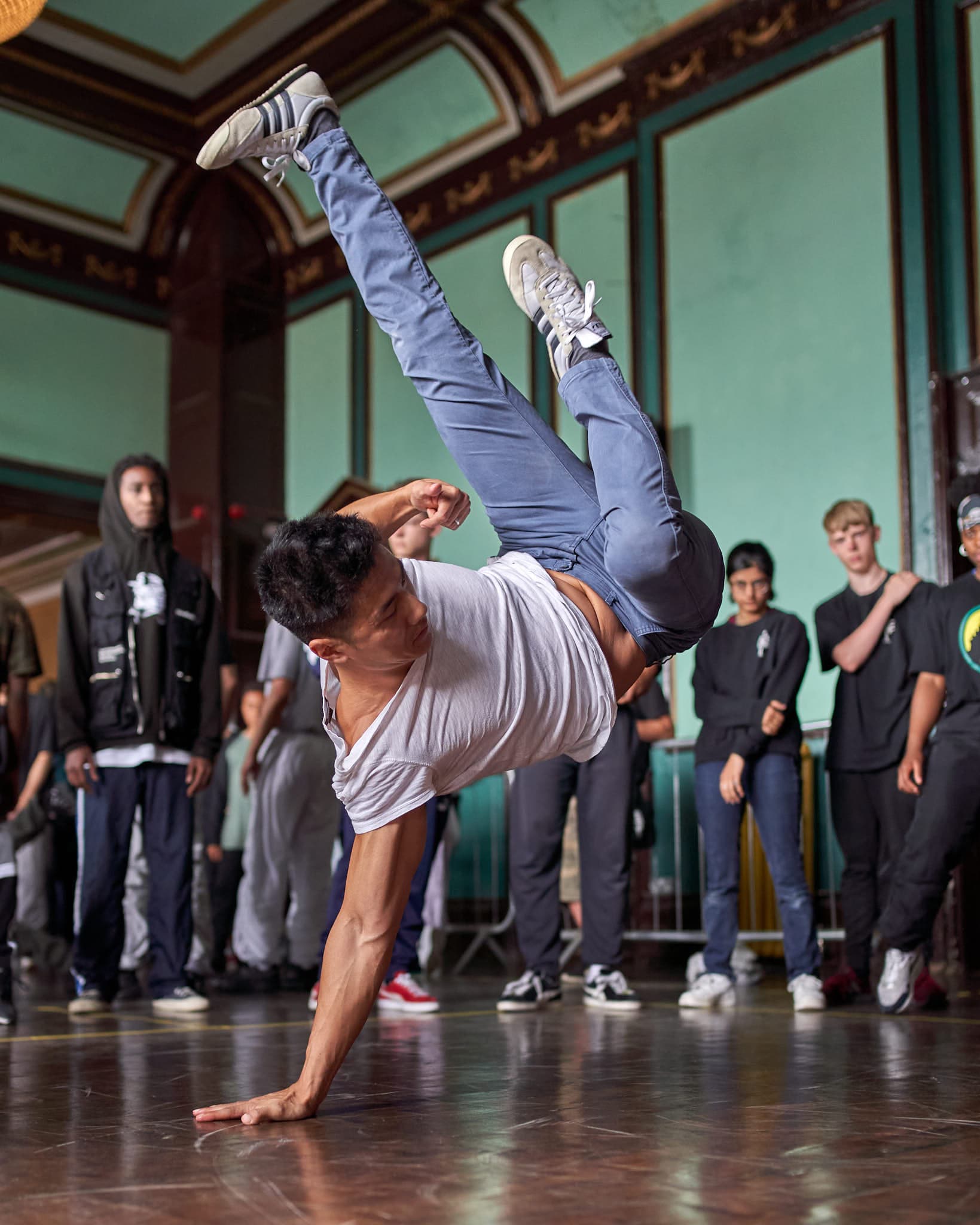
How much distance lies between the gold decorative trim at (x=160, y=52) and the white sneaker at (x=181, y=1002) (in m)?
5.72

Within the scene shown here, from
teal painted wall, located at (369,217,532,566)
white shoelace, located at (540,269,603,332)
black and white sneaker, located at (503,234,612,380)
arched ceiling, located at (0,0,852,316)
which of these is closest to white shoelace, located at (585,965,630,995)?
black and white sneaker, located at (503,234,612,380)

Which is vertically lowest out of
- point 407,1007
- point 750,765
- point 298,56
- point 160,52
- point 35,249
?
point 407,1007

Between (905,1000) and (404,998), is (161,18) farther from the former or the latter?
(905,1000)

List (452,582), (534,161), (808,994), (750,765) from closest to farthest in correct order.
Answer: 1. (452,582)
2. (808,994)
3. (750,765)
4. (534,161)

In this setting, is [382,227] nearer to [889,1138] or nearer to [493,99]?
[889,1138]

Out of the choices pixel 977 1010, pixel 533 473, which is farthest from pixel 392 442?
pixel 533 473

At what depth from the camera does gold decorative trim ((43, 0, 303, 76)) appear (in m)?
7.32

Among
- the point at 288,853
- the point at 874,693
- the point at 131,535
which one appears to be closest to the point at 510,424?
the point at 131,535

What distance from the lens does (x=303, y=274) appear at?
866 cm

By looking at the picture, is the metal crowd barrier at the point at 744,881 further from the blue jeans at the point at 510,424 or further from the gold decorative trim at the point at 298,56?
the gold decorative trim at the point at 298,56

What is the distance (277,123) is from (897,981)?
259 centimetres

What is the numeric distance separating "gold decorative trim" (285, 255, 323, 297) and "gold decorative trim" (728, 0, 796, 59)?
3.18 m

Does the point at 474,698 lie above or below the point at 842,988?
above

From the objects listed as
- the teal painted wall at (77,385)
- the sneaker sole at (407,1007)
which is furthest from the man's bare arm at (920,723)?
the teal painted wall at (77,385)
